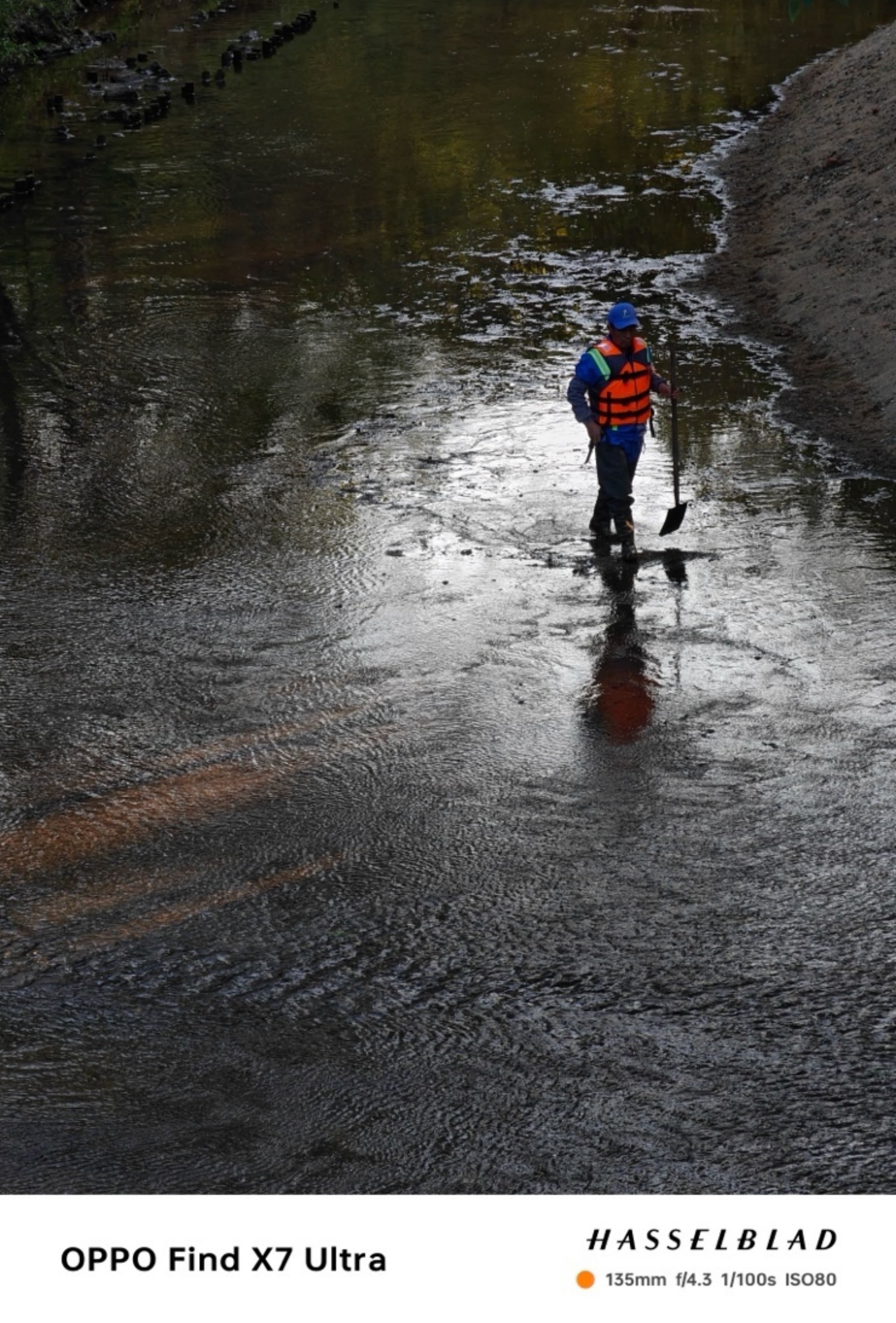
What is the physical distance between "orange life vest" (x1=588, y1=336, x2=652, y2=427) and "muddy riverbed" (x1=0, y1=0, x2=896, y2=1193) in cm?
100

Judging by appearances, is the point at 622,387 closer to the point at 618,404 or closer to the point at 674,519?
the point at 618,404

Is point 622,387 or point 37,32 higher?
point 37,32

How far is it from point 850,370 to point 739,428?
176 cm

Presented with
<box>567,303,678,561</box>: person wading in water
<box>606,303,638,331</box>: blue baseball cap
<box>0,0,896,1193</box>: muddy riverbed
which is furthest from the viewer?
<box>567,303,678,561</box>: person wading in water

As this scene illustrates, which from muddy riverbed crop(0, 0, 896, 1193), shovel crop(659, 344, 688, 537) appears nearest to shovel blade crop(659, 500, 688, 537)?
shovel crop(659, 344, 688, 537)

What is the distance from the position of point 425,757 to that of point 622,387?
3.95m

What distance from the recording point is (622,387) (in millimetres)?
11352

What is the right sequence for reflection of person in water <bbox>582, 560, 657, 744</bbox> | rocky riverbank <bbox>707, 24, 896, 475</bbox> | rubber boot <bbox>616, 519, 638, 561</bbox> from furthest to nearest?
rocky riverbank <bbox>707, 24, 896, 475</bbox> < rubber boot <bbox>616, 519, 638, 561</bbox> < reflection of person in water <bbox>582, 560, 657, 744</bbox>

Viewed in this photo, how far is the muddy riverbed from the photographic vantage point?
5.95m

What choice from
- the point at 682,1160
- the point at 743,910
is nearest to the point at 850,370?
the point at 743,910

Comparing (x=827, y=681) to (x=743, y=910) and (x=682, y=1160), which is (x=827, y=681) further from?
(x=682, y=1160)

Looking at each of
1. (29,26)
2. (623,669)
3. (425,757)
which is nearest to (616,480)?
(623,669)

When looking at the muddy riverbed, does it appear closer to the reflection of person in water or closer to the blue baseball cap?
the reflection of person in water

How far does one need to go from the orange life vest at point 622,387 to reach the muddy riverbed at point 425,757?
1.00 metres
